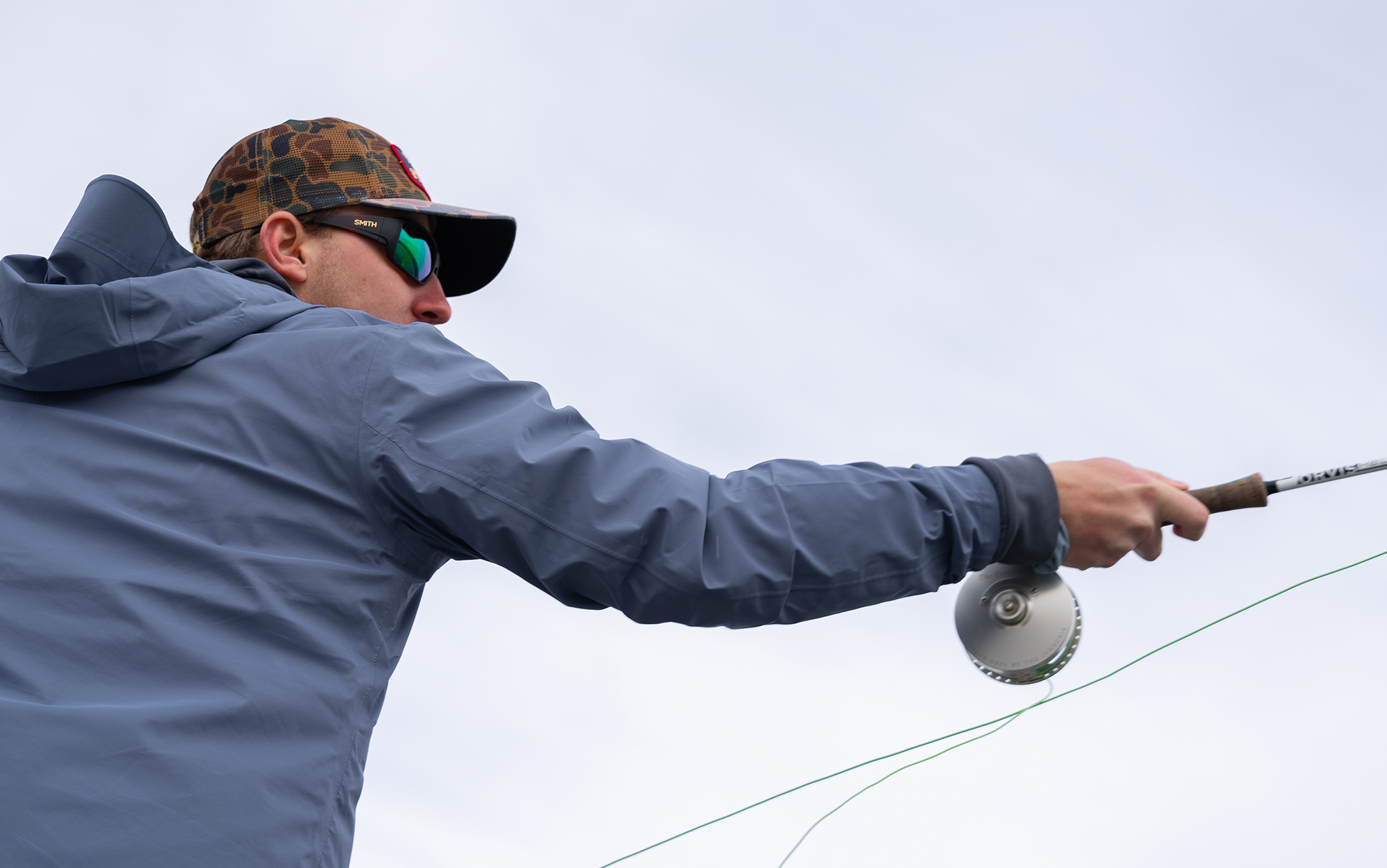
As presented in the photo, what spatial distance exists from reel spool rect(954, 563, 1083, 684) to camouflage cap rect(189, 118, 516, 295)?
1816 millimetres

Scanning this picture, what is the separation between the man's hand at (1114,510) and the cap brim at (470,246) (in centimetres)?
201

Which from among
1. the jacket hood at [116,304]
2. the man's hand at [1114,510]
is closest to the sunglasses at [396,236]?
the jacket hood at [116,304]

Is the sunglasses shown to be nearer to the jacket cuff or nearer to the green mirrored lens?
the green mirrored lens

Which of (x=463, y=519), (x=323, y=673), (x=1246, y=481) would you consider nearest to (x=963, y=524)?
(x=1246, y=481)

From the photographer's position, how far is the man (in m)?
2.05

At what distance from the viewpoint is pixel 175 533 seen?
2217 mm

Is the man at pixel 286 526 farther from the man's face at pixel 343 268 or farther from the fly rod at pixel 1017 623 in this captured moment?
the man's face at pixel 343 268

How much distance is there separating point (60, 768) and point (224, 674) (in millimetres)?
273

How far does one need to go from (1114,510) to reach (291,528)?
59.7 inches

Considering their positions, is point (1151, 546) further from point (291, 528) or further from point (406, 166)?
point (406, 166)

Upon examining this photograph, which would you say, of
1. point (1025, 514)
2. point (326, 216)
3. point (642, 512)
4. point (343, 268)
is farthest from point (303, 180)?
point (1025, 514)

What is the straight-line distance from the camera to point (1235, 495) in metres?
2.63

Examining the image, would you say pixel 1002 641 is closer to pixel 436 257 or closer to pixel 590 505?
pixel 590 505

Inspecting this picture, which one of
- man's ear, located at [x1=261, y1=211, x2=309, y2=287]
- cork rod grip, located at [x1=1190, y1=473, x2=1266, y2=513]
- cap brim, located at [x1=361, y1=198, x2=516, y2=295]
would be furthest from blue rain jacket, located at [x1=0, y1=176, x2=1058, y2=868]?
cap brim, located at [x1=361, y1=198, x2=516, y2=295]
